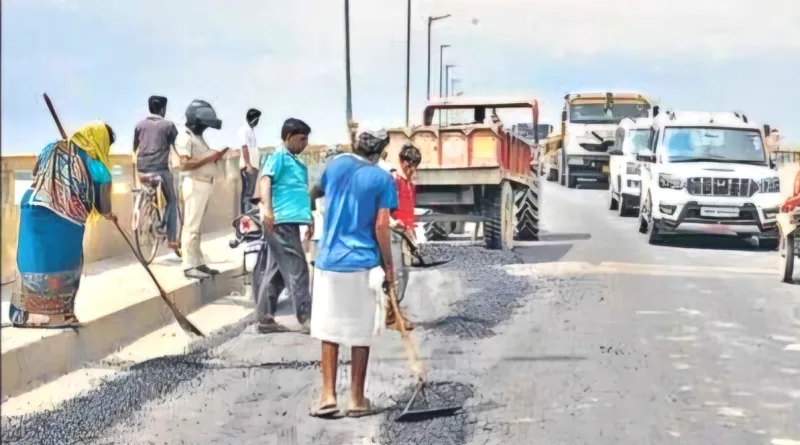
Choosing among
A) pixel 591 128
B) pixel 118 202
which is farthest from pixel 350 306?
pixel 591 128

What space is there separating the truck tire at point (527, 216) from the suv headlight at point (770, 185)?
9.45ft

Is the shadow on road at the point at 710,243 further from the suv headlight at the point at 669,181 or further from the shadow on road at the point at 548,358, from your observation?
the shadow on road at the point at 548,358

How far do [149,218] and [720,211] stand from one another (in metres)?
6.83

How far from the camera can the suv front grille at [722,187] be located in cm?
1209

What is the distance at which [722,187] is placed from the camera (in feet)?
40.1

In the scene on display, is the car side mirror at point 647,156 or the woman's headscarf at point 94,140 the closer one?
the woman's headscarf at point 94,140

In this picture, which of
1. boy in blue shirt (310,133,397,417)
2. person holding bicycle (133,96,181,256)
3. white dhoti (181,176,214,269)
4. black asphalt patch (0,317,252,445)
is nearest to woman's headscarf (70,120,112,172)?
black asphalt patch (0,317,252,445)

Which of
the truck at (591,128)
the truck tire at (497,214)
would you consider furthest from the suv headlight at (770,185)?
the truck at (591,128)

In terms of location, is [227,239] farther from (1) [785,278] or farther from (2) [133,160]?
(1) [785,278]

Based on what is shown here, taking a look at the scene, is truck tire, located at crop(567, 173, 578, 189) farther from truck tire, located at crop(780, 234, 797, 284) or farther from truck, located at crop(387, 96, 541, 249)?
truck tire, located at crop(780, 234, 797, 284)

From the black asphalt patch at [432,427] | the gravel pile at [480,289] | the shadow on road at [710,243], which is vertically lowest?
the shadow on road at [710,243]

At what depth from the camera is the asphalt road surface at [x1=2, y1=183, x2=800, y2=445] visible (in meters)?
4.80

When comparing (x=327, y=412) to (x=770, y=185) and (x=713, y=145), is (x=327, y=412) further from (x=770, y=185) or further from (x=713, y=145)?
(x=713, y=145)

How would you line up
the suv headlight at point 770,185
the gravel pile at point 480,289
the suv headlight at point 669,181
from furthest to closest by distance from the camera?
1. the suv headlight at point 669,181
2. the suv headlight at point 770,185
3. the gravel pile at point 480,289
